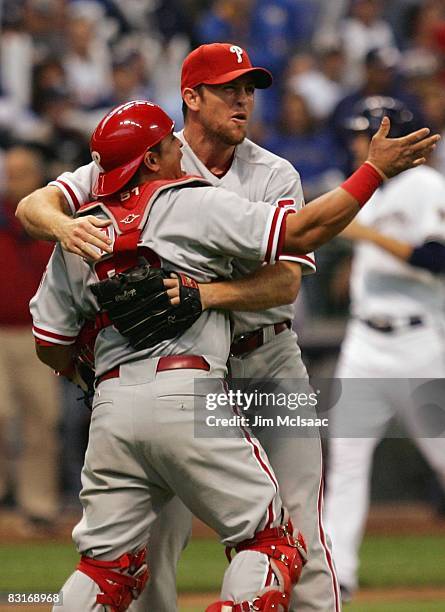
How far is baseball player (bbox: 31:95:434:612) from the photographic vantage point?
4203mm

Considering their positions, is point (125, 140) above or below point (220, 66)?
below

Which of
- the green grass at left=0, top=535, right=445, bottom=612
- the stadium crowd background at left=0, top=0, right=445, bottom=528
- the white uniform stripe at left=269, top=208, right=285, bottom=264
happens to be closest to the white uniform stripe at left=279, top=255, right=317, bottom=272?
the white uniform stripe at left=269, top=208, right=285, bottom=264

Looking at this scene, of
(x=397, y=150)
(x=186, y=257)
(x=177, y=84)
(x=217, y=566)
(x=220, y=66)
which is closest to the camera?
(x=397, y=150)

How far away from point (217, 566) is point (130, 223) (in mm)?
→ 4233

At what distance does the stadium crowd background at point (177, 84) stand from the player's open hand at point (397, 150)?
460 cm

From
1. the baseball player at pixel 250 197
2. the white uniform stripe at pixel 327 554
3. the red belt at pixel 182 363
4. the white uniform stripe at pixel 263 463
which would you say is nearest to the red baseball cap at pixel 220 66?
the baseball player at pixel 250 197

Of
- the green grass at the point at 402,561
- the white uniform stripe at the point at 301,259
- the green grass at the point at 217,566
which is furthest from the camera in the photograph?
the green grass at the point at 402,561

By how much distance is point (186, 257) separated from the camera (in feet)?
14.1

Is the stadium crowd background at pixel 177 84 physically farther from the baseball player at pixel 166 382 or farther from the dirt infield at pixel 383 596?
the baseball player at pixel 166 382

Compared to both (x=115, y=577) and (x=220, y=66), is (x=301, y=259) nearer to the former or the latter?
(x=220, y=66)

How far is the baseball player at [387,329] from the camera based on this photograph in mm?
6938

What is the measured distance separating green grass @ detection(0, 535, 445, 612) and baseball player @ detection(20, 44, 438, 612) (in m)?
1.80

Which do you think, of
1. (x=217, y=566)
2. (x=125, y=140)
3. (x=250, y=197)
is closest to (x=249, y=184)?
(x=250, y=197)

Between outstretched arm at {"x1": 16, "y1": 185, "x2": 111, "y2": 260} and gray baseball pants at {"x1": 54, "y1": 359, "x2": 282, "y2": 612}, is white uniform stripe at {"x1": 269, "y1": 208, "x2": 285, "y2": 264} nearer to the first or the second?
gray baseball pants at {"x1": 54, "y1": 359, "x2": 282, "y2": 612}
